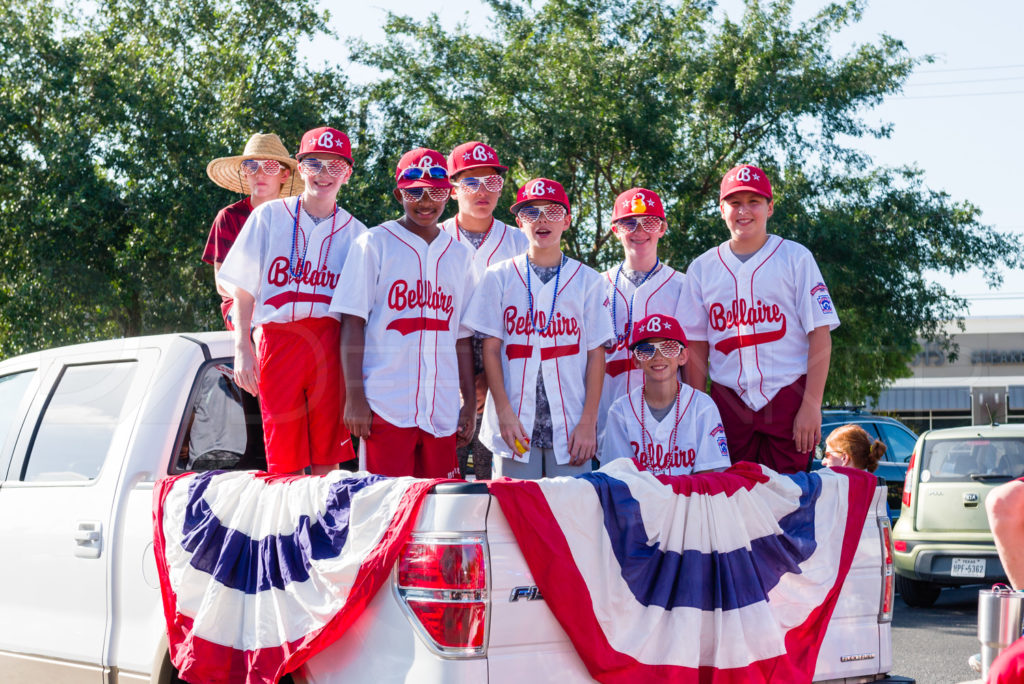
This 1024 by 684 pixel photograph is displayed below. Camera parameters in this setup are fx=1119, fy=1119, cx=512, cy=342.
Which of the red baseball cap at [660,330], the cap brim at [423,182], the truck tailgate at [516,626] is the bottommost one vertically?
the truck tailgate at [516,626]

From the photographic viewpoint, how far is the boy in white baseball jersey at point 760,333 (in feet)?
15.7

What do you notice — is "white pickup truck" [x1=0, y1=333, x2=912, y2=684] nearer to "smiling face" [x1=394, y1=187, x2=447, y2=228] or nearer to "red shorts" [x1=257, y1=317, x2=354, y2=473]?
"red shorts" [x1=257, y1=317, x2=354, y2=473]

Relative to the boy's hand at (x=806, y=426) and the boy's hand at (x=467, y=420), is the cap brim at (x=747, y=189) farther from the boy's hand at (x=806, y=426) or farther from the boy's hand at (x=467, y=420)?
the boy's hand at (x=467, y=420)

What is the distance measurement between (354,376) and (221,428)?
0.61m

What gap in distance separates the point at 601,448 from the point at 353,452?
103 cm

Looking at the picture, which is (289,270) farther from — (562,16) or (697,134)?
(562,16)

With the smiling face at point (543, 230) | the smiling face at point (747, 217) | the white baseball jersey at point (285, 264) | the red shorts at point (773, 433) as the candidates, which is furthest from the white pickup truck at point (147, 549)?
the smiling face at point (747, 217)

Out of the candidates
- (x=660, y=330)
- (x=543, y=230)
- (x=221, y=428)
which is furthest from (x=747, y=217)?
(x=221, y=428)

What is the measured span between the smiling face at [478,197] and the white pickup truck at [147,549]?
4.70 ft

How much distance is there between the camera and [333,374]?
14.9ft

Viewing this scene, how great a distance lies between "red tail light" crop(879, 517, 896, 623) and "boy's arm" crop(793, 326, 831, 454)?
903 mm

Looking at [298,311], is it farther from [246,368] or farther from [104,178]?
[104,178]

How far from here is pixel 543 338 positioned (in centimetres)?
472

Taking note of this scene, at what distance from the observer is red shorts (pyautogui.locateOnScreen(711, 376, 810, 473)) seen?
4.77 meters
